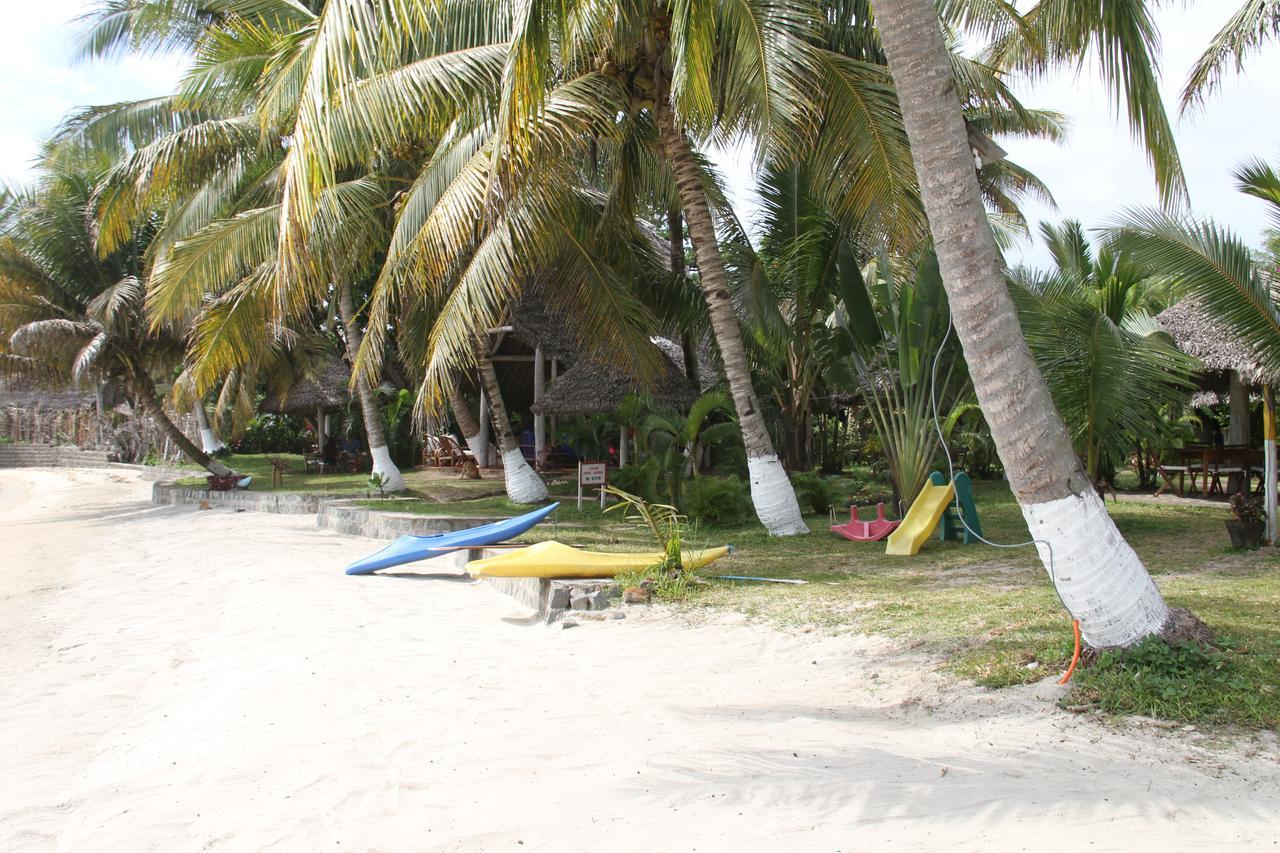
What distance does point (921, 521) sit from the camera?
8.39 m

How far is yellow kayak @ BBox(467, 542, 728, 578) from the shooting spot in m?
7.19

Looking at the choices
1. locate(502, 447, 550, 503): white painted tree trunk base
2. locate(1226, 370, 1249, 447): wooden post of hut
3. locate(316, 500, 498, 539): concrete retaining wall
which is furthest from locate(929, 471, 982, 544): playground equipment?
locate(1226, 370, 1249, 447): wooden post of hut

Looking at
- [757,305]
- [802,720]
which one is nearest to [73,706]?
[802,720]

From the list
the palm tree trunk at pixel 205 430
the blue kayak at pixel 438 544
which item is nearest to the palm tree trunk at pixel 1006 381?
the blue kayak at pixel 438 544

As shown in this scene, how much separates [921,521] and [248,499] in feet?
40.3

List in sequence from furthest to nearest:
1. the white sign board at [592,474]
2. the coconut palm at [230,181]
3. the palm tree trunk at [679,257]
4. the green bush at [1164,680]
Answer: the palm tree trunk at [679,257], the white sign board at [592,474], the coconut palm at [230,181], the green bush at [1164,680]

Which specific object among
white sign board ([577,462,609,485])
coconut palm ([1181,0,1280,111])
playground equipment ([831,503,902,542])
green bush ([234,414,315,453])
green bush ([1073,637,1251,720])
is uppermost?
coconut palm ([1181,0,1280,111])

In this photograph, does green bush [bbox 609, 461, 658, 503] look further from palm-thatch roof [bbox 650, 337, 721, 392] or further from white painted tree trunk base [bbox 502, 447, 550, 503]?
palm-thatch roof [bbox 650, 337, 721, 392]

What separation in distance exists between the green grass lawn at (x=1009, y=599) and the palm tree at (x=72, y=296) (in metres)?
11.1

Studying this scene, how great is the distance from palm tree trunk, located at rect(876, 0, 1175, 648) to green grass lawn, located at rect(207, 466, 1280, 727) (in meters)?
0.30

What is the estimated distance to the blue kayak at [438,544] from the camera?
8.80m

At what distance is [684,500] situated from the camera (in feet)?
37.8

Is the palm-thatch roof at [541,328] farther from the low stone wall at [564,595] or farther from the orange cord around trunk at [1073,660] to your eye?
the orange cord around trunk at [1073,660]

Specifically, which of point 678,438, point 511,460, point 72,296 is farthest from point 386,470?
point 72,296
